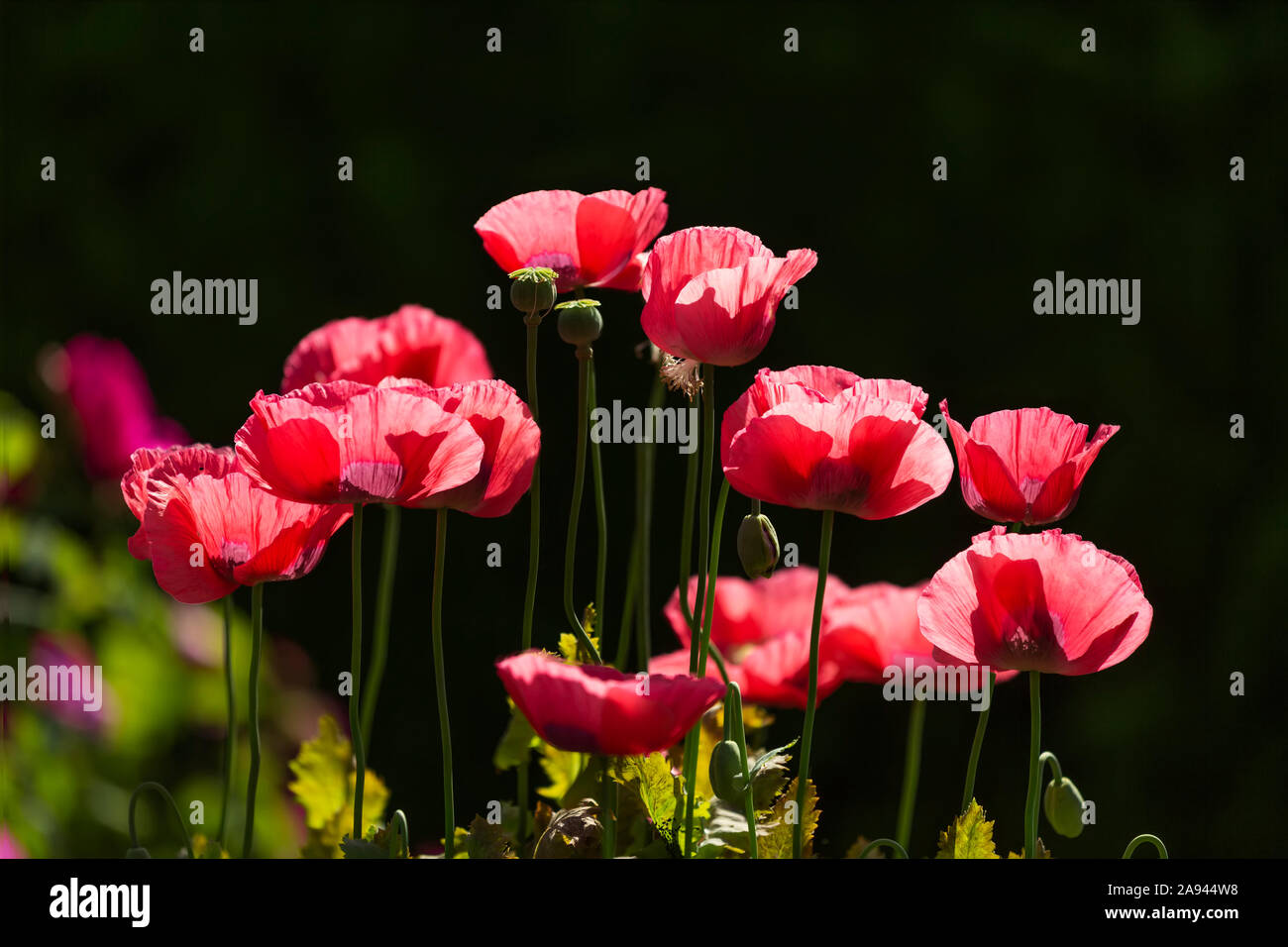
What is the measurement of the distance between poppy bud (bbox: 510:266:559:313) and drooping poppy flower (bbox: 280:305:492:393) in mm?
156

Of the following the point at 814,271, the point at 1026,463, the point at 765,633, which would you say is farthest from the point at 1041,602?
the point at 814,271

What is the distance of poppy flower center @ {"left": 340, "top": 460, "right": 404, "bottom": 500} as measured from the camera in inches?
19.5

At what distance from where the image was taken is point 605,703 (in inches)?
18.0

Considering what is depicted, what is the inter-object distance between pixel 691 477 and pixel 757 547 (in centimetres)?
9

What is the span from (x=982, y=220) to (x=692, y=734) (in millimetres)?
884

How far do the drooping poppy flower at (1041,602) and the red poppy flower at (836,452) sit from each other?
0.04 metres

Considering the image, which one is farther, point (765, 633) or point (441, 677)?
point (765, 633)

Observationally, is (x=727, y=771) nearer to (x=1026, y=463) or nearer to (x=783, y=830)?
(x=783, y=830)

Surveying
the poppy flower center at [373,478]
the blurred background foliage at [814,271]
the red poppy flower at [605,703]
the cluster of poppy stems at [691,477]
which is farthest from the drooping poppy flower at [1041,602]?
the blurred background foliage at [814,271]

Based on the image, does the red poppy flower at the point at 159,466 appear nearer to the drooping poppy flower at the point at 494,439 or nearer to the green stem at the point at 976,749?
the drooping poppy flower at the point at 494,439

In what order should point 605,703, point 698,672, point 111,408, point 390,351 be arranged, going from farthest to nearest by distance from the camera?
point 111,408, point 390,351, point 698,672, point 605,703

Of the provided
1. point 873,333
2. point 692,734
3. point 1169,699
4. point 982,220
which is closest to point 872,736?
point 1169,699

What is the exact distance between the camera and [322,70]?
140 cm

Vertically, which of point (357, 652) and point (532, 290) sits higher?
point (532, 290)
